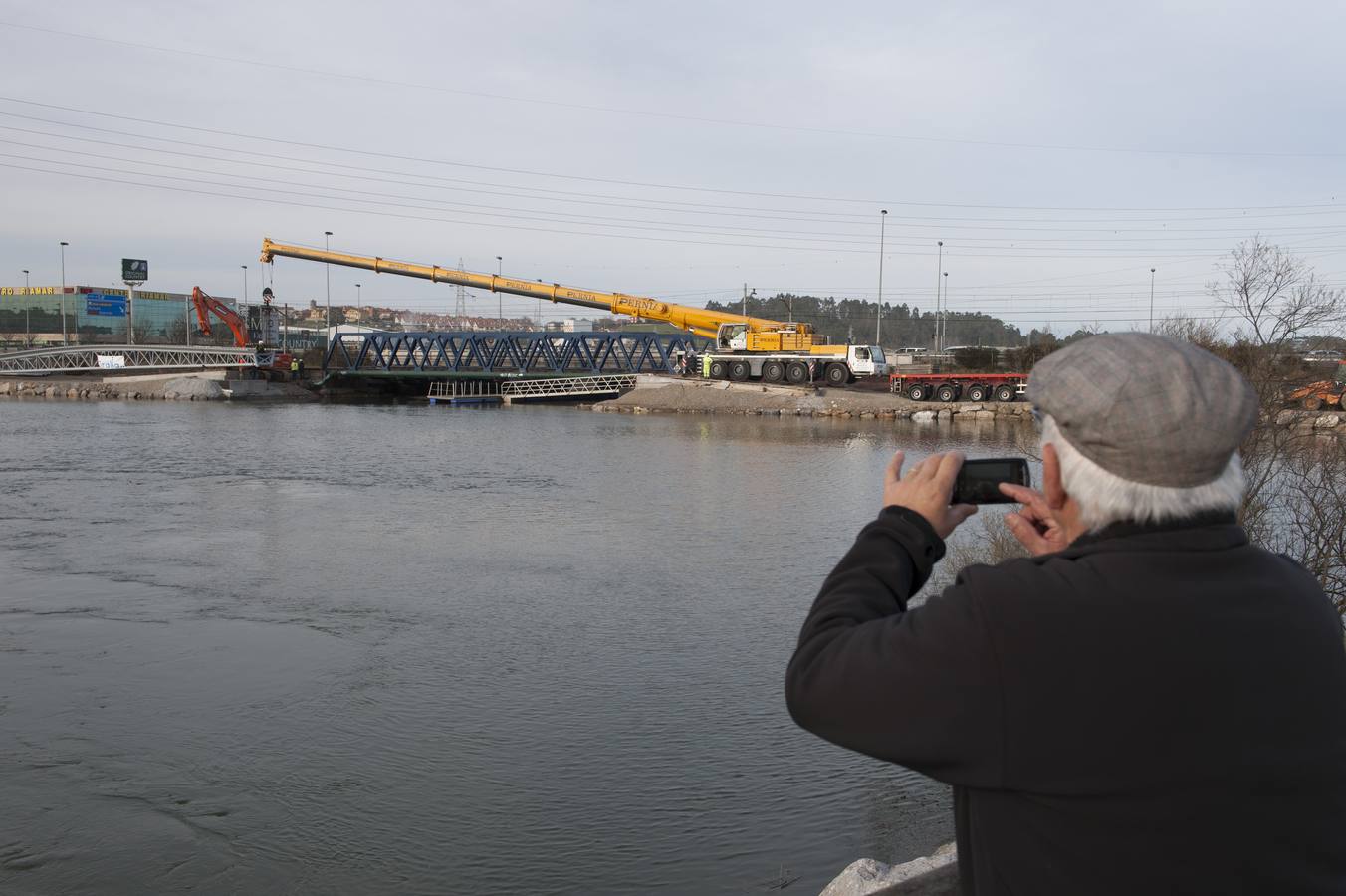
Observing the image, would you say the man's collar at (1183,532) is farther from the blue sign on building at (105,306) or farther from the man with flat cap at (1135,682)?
the blue sign on building at (105,306)

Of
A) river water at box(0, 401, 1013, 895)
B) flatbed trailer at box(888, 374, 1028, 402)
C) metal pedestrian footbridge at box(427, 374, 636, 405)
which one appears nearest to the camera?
river water at box(0, 401, 1013, 895)

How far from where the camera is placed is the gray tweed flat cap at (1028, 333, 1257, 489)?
69.6 inches

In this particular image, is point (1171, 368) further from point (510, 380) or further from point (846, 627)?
point (510, 380)

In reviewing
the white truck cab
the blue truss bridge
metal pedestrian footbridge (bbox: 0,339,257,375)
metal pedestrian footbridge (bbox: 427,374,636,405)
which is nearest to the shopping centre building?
metal pedestrian footbridge (bbox: 0,339,257,375)

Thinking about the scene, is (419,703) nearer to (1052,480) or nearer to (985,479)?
(985,479)

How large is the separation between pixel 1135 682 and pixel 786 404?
1943 inches

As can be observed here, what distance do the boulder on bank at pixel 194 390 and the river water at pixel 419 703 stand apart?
44363 mm

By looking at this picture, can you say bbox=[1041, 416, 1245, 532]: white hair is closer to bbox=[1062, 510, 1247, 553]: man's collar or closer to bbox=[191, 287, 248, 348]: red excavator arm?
bbox=[1062, 510, 1247, 553]: man's collar

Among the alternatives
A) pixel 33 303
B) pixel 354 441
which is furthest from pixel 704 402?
pixel 33 303

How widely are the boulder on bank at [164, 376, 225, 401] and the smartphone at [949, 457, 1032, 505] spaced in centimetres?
6541

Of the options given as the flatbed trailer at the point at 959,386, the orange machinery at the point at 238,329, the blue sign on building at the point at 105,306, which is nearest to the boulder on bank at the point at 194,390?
the orange machinery at the point at 238,329

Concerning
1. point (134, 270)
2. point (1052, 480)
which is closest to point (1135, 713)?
point (1052, 480)

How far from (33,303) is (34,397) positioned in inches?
3785

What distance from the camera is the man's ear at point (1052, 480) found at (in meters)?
1.91
